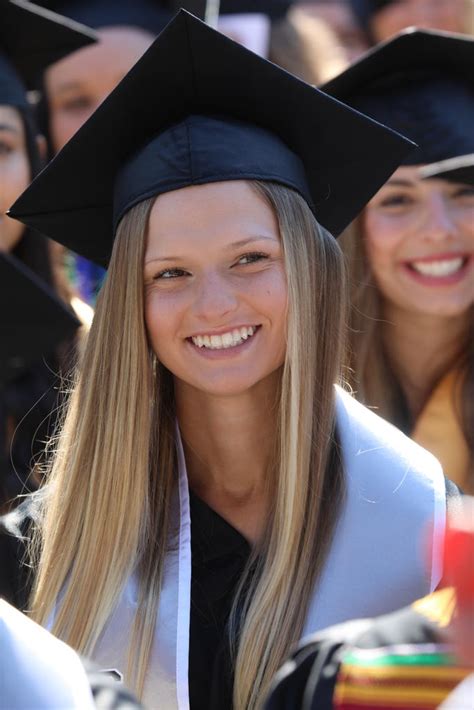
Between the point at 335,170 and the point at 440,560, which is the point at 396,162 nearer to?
the point at 335,170

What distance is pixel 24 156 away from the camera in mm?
4352

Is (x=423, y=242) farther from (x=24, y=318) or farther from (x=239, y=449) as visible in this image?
(x=239, y=449)

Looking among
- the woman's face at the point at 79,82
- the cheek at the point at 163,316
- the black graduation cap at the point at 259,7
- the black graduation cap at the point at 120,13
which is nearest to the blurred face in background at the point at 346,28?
the black graduation cap at the point at 259,7

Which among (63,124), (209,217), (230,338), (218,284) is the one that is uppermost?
(63,124)

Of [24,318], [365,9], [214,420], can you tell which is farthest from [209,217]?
[365,9]

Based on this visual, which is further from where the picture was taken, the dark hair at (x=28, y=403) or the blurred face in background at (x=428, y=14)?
the blurred face in background at (x=428, y=14)

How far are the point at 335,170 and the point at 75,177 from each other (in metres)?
0.61

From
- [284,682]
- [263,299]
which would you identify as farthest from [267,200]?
[284,682]

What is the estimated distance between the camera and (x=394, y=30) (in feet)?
17.3

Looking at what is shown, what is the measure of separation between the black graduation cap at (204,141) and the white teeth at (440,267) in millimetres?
989

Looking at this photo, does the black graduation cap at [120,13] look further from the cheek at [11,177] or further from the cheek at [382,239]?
the cheek at [382,239]

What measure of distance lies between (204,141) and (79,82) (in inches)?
94.0

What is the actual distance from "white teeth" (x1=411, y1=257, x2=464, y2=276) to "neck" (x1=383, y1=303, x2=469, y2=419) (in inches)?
5.5

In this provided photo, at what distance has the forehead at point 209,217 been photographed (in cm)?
262
